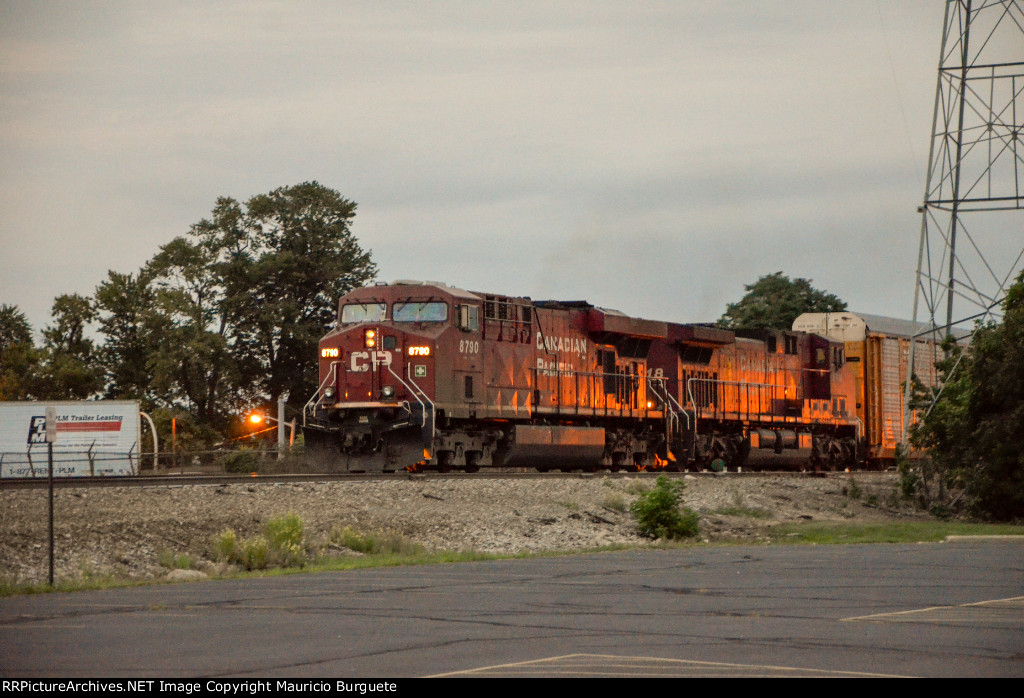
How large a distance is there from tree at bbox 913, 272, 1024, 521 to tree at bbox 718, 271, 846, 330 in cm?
2811

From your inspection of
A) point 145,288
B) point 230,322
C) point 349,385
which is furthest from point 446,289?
point 145,288

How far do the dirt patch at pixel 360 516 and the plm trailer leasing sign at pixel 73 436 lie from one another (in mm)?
17021

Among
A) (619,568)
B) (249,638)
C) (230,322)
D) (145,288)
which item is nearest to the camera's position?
(249,638)

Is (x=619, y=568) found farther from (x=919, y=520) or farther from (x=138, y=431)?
(x=138, y=431)

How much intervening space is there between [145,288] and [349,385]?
37.7m

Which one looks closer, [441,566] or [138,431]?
[441,566]

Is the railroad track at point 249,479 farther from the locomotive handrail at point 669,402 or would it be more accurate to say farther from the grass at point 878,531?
the grass at point 878,531

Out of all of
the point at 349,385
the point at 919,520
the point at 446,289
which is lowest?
the point at 919,520

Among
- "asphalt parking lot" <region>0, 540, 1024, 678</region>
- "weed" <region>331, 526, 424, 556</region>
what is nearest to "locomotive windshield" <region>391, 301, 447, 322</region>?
"weed" <region>331, 526, 424, 556</region>

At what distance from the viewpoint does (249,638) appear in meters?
8.89

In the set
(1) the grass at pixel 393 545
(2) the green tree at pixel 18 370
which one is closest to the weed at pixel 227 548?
(1) the grass at pixel 393 545

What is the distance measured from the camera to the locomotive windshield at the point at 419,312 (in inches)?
1040

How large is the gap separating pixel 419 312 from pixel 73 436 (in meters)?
18.1

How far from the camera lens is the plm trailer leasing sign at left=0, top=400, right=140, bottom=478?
1487 inches
